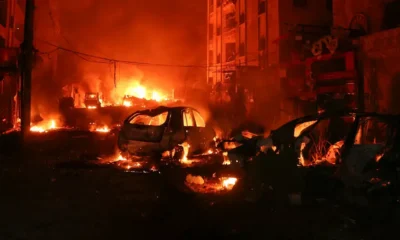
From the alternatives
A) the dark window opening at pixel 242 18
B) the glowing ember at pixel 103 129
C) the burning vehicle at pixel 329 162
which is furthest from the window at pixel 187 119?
the dark window opening at pixel 242 18

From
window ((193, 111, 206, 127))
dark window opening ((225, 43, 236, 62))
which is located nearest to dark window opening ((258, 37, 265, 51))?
dark window opening ((225, 43, 236, 62))

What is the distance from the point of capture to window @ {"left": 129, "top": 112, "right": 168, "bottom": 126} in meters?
10.7

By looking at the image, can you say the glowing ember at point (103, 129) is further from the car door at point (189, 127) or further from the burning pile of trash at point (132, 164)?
the car door at point (189, 127)

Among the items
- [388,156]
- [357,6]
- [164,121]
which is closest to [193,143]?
[164,121]

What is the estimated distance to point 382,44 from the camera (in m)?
12.4

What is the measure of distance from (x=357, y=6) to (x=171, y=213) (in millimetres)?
13056

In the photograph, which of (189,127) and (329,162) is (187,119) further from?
(329,162)

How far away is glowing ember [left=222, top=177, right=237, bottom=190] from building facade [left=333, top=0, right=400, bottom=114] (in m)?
7.62

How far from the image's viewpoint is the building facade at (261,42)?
71.2ft

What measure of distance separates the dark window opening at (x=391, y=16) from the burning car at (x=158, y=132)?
8.73m

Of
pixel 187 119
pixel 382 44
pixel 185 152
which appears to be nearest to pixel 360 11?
pixel 382 44

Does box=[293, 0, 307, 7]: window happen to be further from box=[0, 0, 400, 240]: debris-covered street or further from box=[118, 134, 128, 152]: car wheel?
box=[118, 134, 128, 152]: car wheel

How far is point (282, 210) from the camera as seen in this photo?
19.9ft

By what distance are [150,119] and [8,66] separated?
1074 cm
